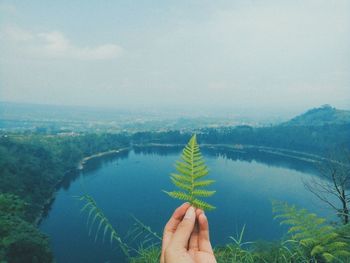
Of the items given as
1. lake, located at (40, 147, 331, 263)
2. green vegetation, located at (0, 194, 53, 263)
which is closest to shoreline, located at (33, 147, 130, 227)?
lake, located at (40, 147, 331, 263)

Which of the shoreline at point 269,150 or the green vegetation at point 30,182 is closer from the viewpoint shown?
the green vegetation at point 30,182

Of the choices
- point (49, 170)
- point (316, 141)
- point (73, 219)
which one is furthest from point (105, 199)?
point (316, 141)

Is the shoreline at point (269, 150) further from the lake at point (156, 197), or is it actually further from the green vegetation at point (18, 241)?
the green vegetation at point (18, 241)

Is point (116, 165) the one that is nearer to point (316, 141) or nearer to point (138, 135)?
point (138, 135)

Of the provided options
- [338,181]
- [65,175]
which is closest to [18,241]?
[338,181]

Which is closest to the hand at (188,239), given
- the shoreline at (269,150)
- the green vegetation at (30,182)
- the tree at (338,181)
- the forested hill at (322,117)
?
A: the tree at (338,181)

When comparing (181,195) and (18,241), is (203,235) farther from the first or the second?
(18,241)

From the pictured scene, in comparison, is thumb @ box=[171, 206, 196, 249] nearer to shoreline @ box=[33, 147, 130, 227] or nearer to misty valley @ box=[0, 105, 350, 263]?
misty valley @ box=[0, 105, 350, 263]
